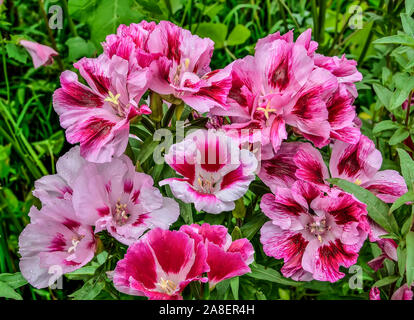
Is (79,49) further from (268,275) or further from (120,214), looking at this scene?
(268,275)

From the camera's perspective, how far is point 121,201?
34.8 inches

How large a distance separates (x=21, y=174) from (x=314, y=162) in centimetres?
124

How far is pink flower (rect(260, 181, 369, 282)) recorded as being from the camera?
84cm

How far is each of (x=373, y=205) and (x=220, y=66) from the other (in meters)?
1.28

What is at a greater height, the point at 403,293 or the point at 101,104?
the point at 101,104

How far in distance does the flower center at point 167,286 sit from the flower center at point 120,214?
13cm

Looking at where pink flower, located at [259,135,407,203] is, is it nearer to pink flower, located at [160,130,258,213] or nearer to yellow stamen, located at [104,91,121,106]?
pink flower, located at [160,130,258,213]

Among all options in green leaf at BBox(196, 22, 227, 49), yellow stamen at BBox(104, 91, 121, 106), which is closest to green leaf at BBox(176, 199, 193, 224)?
yellow stamen at BBox(104, 91, 121, 106)

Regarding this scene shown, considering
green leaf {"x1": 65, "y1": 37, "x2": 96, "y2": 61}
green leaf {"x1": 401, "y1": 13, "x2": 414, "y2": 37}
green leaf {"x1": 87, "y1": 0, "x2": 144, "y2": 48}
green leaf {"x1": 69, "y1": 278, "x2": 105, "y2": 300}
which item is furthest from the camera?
green leaf {"x1": 65, "y1": 37, "x2": 96, "y2": 61}

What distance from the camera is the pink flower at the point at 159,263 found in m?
0.77

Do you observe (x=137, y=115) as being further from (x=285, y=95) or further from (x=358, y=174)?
(x=358, y=174)

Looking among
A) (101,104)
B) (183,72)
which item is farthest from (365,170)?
(101,104)

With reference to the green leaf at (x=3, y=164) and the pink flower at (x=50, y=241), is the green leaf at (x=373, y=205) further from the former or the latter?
the green leaf at (x=3, y=164)

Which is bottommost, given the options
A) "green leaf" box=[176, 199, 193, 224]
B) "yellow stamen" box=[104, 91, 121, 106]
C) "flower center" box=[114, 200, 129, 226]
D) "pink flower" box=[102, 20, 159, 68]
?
"green leaf" box=[176, 199, 193, 224]
